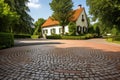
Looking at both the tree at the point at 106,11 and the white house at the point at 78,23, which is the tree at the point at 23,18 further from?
the tree at the point at 106,11

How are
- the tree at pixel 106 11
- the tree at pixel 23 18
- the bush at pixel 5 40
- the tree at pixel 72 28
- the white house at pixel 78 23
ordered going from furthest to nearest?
1. the white house at pixel 78 23
2. the tree at pixel 23 18
3. the tree at pixel 72 28
4. the tree at pixel 106 11
5. the bush at pixel 5 40

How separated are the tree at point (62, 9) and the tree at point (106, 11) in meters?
7.03

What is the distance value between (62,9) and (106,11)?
41.9 ft

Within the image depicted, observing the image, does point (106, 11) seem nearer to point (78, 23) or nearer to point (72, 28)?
point (72, 28)

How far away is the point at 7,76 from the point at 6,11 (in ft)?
36.9

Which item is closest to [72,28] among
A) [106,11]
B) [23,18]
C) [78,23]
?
[78,23]

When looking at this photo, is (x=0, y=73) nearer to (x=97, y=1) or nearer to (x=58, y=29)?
(x=97, y=1)

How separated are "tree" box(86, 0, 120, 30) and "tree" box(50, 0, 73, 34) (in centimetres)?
703

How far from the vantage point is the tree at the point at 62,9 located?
34.9 m

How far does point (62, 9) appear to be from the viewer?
35000 millimetres

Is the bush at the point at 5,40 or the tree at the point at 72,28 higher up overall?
the tree at the point at 72,28

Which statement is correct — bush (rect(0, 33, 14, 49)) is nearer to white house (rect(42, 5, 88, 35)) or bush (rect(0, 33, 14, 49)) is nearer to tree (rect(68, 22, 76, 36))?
tree (rect(68, 22, 76, 36))

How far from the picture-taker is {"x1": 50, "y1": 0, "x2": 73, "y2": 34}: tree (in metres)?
34.9

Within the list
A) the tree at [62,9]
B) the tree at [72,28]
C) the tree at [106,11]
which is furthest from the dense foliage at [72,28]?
the tree at [106,11]
